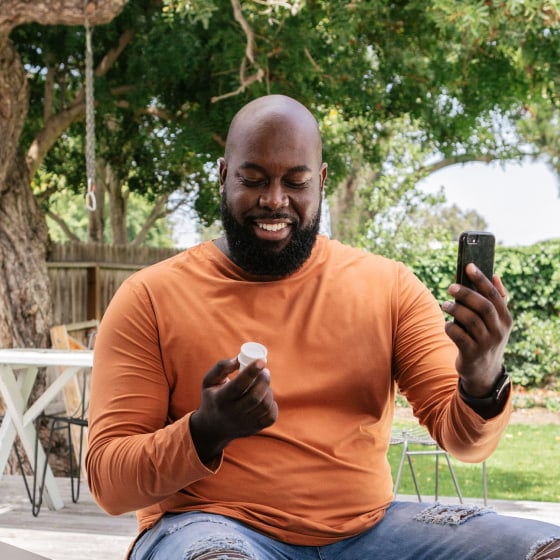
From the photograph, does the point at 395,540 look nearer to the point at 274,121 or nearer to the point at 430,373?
the point at 430,373

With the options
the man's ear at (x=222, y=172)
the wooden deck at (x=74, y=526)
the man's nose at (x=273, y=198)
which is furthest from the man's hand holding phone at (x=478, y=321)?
the wooden deck at (x=74, y=526)

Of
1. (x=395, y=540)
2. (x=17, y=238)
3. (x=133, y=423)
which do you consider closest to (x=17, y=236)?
(x=17, y=238)

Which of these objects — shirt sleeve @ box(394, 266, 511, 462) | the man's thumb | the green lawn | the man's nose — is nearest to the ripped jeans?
shirt sleeve @ box(394, 266, 511, 462)

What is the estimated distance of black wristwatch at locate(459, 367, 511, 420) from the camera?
150 centimetres

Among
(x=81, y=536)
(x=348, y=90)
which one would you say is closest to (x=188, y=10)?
(x=348, y=90)

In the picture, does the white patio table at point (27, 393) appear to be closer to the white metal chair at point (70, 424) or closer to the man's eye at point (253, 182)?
the white metal chair at point (70, 424)

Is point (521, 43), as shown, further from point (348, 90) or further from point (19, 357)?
point (19, 357)

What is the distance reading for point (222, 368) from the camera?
4.60 ft

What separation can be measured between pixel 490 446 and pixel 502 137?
12.4m

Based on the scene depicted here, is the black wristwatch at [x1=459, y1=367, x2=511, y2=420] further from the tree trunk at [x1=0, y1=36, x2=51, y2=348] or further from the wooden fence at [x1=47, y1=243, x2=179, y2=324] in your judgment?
the wooden fence at [x1=47, y1=243, x2=179, y2=324]

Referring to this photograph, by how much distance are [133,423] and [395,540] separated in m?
0.55

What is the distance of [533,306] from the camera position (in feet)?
34.6

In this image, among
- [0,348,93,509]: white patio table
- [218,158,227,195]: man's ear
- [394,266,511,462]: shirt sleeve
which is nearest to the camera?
[394,266,511,462]: shirt sleeve

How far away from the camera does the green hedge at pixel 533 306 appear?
10.3 metres
